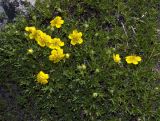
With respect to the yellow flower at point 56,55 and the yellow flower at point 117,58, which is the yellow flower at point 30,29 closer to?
the yellow flower at point 56,55

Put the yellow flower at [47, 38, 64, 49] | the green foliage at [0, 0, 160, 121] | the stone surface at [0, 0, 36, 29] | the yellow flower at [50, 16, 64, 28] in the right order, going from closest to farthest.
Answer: the green foliage at [0, 0, 160, 121], the yellow flower at [47, 38, 64, 49], the yellow flower at [50, 16, 64, 28], the stone surface at [0, 0, 36, 29]

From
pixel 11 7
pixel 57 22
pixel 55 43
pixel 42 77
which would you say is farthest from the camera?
pixel 11 7

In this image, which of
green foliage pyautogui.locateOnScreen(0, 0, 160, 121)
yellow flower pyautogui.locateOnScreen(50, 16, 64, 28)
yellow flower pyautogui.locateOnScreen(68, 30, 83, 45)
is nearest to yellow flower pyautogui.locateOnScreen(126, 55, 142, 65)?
green foliage pyautogui.locateOnScreen(0, 0, 160, 121)

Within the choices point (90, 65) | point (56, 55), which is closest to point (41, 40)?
point (56, 55)

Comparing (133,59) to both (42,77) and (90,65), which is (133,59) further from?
(42,77)

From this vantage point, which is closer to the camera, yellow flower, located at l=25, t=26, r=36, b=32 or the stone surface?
yellow flower, located at l=25, t=26, r=36, b=32

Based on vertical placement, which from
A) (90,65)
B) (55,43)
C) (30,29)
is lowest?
(90,65)

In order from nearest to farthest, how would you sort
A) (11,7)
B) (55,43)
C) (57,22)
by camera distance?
1. (55,43)
2. (57,22)
3. (11,7)

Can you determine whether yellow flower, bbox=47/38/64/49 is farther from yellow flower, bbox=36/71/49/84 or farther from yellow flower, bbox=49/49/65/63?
yellow flower, bbox=36/71/49/84
